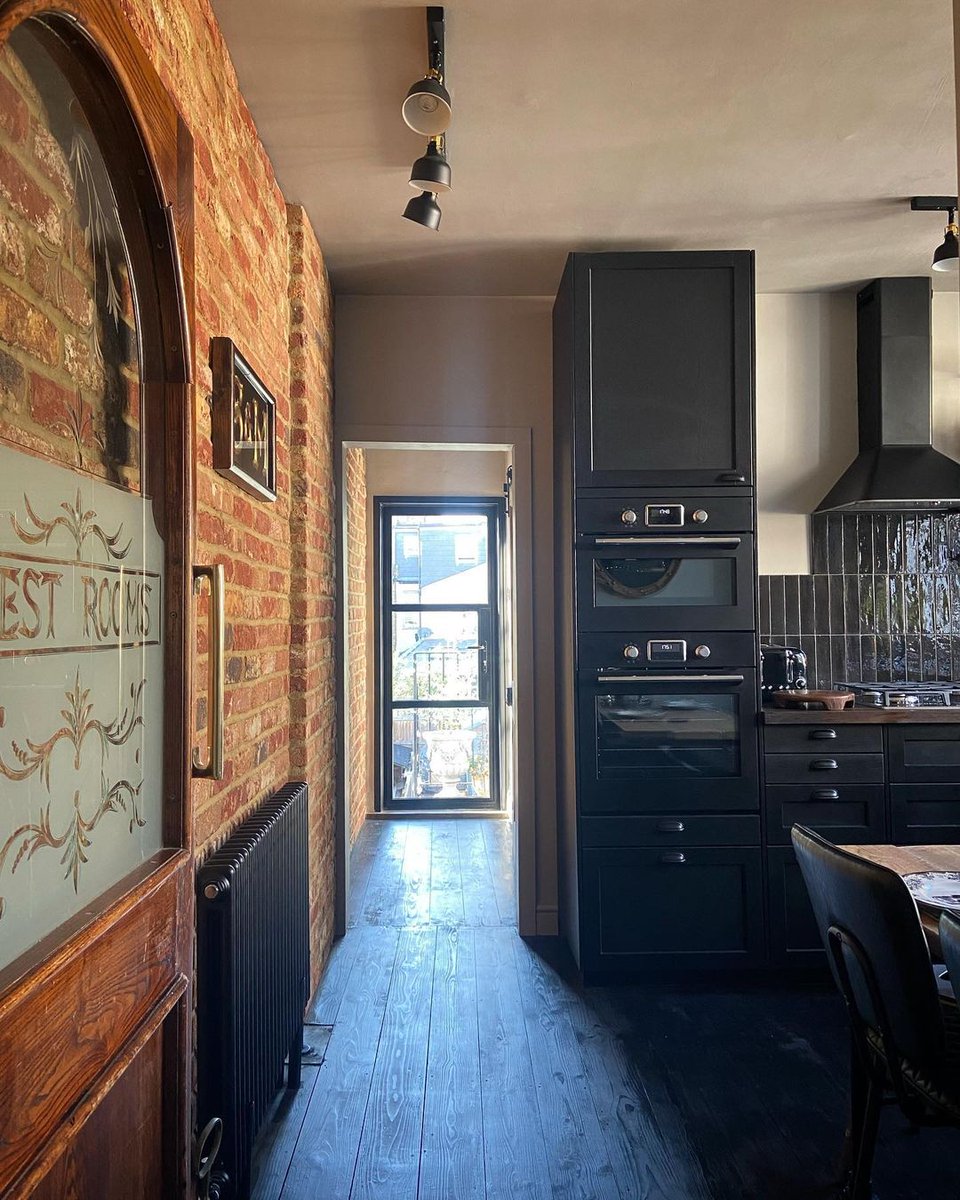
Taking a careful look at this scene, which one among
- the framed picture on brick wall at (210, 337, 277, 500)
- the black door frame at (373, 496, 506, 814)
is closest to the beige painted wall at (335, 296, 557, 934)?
the framed picture on brick wall at (210, 337, 277, 500)

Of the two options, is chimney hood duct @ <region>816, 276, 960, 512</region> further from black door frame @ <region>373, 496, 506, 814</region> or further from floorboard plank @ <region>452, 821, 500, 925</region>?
black door frame @ <region>373, 496, 506, 814</region>

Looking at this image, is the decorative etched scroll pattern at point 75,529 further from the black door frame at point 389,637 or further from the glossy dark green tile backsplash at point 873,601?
the black door frame at point 389,637

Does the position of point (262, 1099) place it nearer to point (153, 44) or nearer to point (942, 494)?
point (153, 44)

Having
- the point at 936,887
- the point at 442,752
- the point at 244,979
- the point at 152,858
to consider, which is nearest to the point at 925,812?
the point at 936,887

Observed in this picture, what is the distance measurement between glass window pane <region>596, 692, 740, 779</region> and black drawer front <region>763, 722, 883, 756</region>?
13 cm

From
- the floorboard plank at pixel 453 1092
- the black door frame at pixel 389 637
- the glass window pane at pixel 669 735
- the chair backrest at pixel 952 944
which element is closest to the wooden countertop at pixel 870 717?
the glass window pane at pixel 669 735

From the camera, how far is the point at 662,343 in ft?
10.4

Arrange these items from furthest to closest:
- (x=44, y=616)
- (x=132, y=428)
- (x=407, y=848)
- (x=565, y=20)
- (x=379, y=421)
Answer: (x=407, y=848) → (x=379, y=421) → (x=565, y=20) → (x=132, y=428) → (x=44, y=616)

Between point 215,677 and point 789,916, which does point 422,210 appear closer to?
point 215,677

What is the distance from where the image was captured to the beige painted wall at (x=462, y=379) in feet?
12.0

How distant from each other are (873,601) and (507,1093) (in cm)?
249

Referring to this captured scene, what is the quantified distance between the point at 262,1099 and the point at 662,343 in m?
2.67

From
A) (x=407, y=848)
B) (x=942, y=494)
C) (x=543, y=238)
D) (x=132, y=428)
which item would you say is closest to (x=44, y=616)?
(x=132, y=428)

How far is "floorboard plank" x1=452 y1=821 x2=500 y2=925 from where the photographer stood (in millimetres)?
3803
